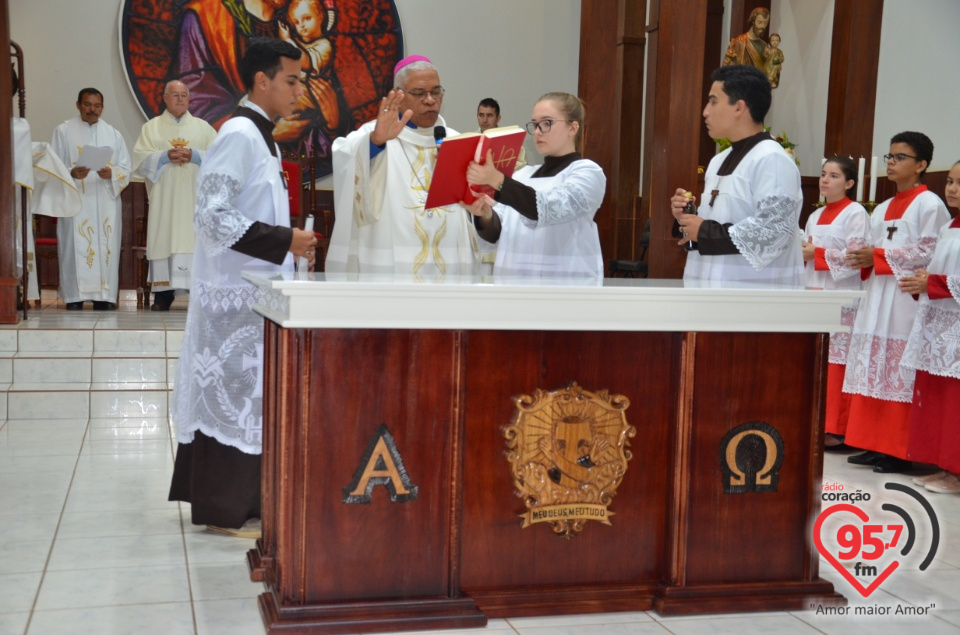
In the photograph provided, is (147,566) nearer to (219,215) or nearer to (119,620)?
(119,620)

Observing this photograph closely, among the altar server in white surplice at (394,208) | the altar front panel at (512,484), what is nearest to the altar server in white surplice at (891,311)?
the altar server in white surplice at (394,208)

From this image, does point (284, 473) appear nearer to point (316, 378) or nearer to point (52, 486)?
point (316, 378)

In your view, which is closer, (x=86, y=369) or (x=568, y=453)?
(x=568, y=453)

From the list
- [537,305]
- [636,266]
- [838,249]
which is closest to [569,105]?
[537,305]

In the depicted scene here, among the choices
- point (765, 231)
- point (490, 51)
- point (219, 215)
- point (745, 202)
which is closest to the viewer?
point (219, 215)

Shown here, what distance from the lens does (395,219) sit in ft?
14.3

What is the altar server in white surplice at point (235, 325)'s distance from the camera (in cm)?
362

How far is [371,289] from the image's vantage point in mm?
2676

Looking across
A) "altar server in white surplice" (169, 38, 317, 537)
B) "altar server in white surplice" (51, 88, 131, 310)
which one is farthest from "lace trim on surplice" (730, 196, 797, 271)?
"altar server in white surplice" (51, 88, 131, 310)

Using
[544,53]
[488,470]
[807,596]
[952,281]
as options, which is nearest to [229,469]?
[488,470]

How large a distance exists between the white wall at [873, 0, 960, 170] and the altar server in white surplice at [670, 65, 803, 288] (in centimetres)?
622

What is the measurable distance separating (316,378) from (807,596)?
1616 mm

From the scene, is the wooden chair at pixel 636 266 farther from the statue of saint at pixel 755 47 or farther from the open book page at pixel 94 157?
the open book page at pixel 94 157

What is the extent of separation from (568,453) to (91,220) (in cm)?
705
